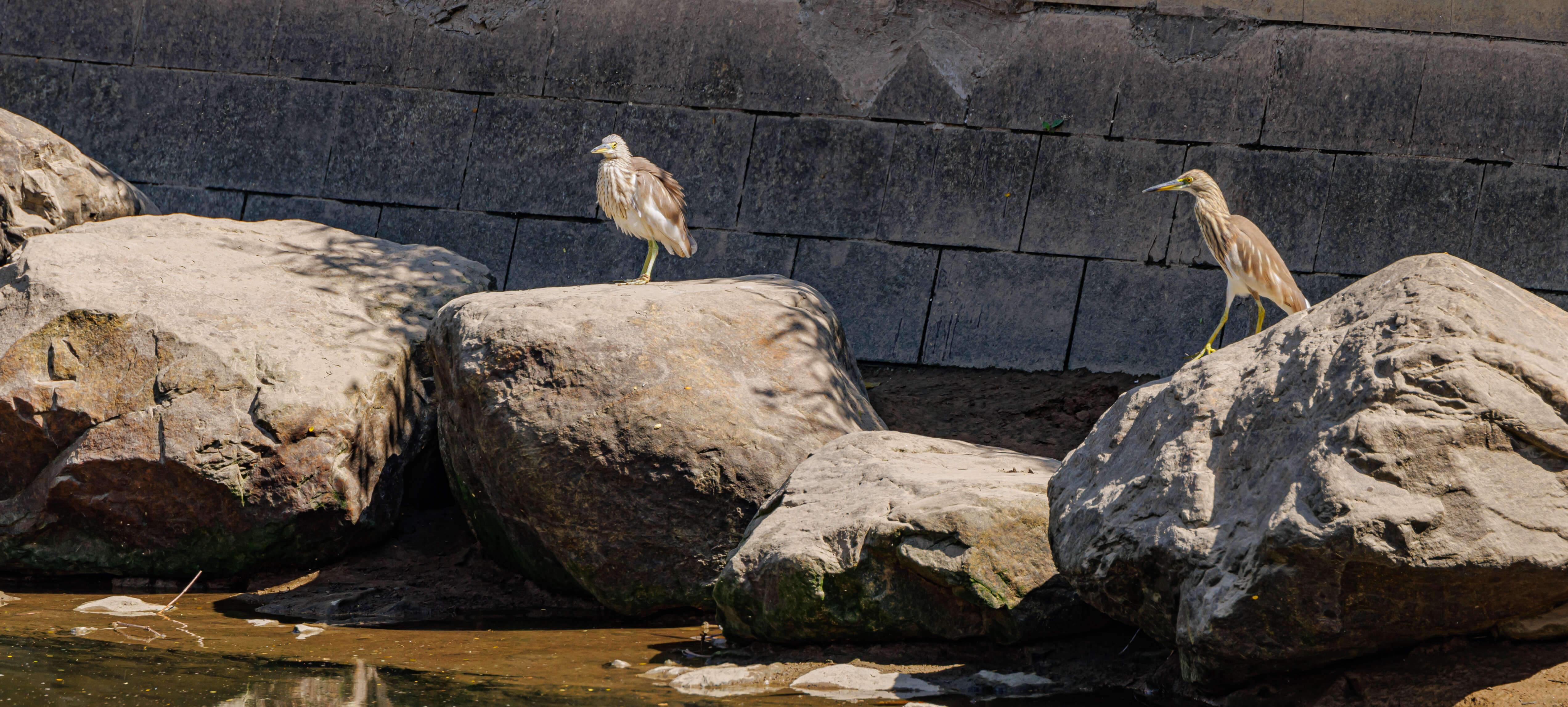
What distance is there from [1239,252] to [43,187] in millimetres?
5864

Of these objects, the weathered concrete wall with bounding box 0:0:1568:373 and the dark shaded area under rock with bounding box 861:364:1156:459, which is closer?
the dark shaded area under rock with bounding box 861:364:1156:459

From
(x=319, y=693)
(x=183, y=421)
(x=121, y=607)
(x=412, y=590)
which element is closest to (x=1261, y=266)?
(x=412, y=590)

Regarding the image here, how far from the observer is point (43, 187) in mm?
6180

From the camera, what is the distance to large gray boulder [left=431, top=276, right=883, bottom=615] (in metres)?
4.75

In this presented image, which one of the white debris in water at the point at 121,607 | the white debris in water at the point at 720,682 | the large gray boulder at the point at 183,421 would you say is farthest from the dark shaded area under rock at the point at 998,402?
the white debris in water at the point at 121,607

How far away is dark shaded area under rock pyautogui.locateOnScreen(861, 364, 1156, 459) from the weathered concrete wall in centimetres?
17

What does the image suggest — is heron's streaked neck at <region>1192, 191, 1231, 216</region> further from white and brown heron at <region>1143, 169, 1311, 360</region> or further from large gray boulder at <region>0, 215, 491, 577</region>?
large gray boulder at <region>0, 215, 491, 577</region>

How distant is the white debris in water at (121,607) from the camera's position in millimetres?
4836

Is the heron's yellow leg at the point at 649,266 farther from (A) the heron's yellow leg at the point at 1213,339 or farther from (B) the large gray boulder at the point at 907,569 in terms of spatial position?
(A) the heron's yellow leg at the point at 1213,339

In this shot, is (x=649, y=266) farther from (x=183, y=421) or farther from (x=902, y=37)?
(x=902, y=37)

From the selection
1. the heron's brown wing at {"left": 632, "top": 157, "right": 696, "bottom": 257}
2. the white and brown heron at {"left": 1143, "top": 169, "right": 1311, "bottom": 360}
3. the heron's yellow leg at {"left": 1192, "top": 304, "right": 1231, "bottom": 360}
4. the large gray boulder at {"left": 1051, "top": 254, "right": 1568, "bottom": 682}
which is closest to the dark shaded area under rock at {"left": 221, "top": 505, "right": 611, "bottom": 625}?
the heron's brown wing at {"left": 632, "top": 157, "right": 696, "bottom": 257}

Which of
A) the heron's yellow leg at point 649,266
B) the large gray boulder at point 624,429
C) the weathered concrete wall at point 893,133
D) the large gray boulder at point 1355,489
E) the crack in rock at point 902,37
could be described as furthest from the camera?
the crack in rock at point 902,37

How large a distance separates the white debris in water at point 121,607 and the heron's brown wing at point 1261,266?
187 inches

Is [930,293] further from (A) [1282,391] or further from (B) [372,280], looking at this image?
(A) [1282,391]
